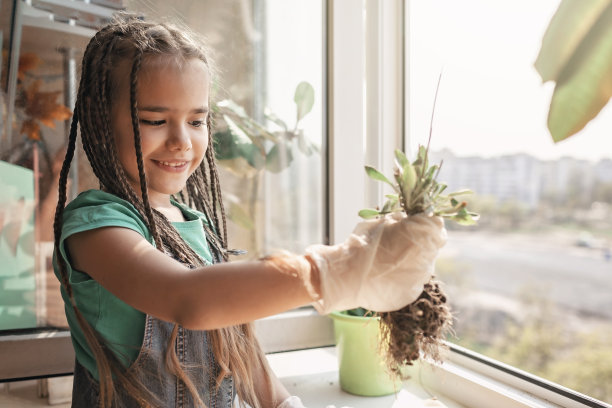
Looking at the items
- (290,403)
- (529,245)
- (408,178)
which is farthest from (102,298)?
(529,245)

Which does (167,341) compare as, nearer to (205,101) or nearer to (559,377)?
(205,101)

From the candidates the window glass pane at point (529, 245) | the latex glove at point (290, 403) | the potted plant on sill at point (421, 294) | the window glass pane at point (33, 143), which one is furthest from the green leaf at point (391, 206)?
the window glass pane at point (529, 245)

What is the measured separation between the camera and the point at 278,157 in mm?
1345

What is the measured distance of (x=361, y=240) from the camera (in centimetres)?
60

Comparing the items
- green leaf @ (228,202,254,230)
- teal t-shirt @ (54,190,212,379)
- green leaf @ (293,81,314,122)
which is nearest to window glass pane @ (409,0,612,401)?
green leaf @ (293,81,314,122)

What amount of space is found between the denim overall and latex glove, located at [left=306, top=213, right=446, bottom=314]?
33cm

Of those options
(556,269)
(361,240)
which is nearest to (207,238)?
(361,240)

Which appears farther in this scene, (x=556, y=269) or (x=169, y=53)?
(x=556, y=269)

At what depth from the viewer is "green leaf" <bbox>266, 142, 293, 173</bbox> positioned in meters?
1.34

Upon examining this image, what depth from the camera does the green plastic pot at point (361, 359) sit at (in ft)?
3.49

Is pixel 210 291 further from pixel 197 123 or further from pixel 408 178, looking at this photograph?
pixel 197 123

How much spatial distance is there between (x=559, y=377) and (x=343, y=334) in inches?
266

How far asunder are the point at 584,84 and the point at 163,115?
2.29ft

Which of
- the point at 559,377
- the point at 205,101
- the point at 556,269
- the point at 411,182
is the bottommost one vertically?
the point at 559,377
